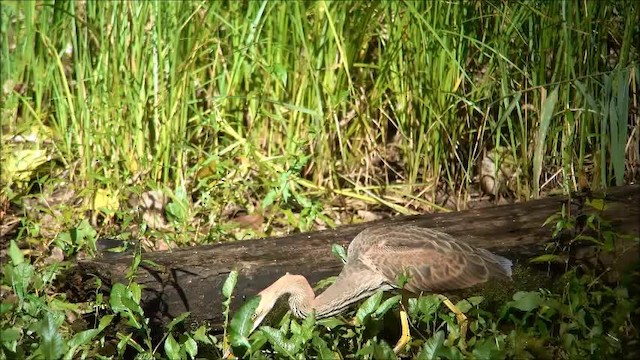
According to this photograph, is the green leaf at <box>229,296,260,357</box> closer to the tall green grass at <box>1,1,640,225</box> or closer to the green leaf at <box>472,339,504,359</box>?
the green leaf at <box>472,339,504,359</box>

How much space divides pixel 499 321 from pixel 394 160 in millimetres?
2151

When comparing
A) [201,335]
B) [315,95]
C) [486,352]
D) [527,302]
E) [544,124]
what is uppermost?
[544,124]

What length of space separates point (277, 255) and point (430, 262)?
2.45 feet

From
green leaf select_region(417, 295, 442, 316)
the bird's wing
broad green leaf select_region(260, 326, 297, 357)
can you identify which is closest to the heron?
the bird's wing

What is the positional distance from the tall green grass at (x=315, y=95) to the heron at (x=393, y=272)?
106 centimetres

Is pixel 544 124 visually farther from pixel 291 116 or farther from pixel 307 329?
pixel 307 329

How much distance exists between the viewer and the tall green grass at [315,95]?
212 inches

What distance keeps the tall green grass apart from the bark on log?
0.69 meters

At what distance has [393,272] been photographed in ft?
14.4

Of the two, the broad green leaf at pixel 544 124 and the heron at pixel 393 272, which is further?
the broad green leaf at pixel 544 124

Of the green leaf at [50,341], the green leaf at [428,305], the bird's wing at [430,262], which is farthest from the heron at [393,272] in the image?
the green leaf at [50,341]

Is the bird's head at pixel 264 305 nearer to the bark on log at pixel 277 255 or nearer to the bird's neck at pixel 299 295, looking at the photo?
the bird's neck at pixel 299 295

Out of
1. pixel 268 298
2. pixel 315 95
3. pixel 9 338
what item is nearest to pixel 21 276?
pixel 9 338

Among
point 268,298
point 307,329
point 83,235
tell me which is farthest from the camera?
point 83,235
